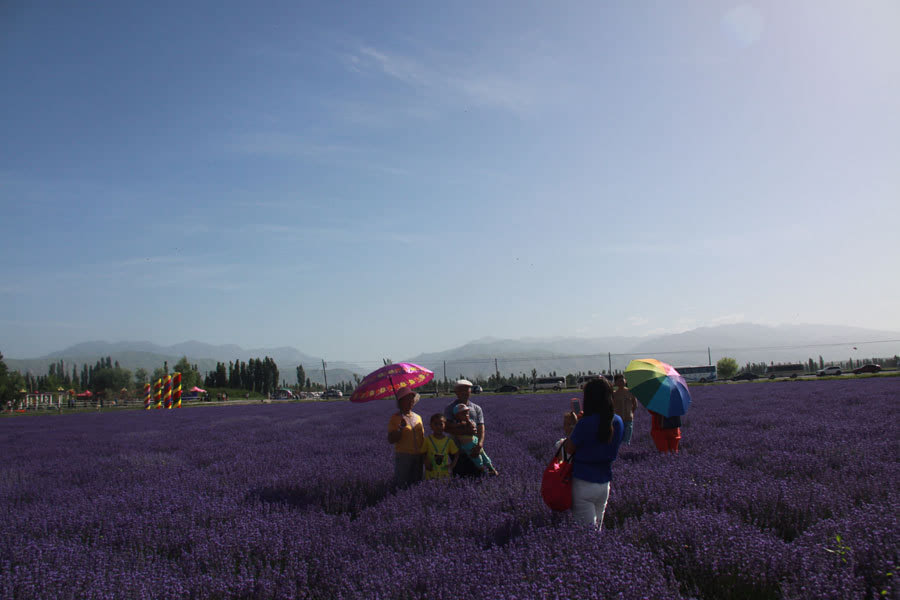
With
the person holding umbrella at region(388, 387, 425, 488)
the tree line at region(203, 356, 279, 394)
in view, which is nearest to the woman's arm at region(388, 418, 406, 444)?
the person holding umbrella at region(388, 387, 425, 488)

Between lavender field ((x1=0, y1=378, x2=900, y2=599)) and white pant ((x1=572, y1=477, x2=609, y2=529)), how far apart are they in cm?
16

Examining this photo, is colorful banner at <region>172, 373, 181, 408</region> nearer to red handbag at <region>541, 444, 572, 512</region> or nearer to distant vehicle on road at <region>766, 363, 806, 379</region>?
red handbag at <region>541, 444, 572, 512</region>

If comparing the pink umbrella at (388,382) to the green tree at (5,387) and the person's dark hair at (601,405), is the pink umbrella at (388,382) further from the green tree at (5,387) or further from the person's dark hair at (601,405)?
the green tree at (5,387)

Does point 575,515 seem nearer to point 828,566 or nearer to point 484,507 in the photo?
point 484,507

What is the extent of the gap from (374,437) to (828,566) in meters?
8.38

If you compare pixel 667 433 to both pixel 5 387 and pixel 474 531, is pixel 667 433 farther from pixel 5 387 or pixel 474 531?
pixel 5 387

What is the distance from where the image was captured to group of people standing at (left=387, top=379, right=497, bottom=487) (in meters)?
4.99

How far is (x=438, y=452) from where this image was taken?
197 inches

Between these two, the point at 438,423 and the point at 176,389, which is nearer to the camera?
the point at 438,423

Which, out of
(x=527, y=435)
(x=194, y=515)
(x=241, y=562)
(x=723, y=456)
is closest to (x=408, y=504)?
(x=241, y=562)

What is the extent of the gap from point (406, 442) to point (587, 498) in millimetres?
2267

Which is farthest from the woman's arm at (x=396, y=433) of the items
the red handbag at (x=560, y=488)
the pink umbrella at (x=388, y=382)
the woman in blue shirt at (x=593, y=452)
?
the woman in blue shirt at (x=593, y=452)

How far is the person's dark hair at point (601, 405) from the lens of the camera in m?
3.16

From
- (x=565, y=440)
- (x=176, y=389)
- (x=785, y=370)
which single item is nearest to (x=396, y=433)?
(x=565, y=440)
